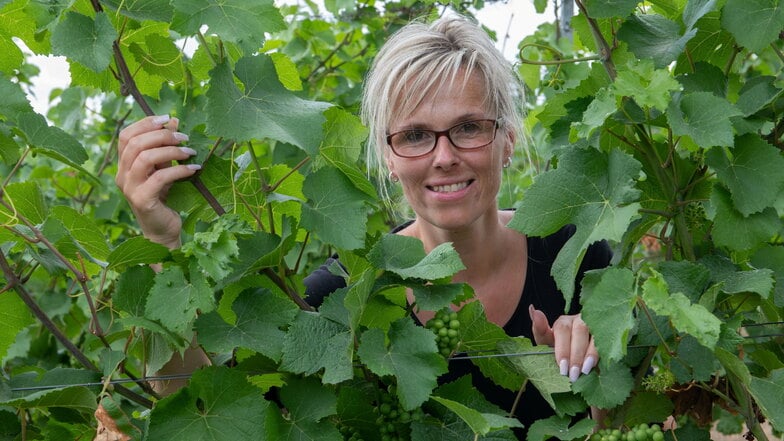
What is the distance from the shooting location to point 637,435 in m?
1.39

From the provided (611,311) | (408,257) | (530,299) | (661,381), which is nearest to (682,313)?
(611,311)

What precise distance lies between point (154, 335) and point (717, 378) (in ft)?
3.08

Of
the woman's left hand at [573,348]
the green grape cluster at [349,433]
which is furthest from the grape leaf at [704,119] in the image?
the green grape cluster at [349,433]

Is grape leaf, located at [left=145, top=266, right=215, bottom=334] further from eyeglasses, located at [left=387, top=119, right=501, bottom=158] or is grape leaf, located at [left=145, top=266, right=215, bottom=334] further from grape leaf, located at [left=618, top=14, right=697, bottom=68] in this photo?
grape leaf, located at [left=618, top=14, right=697, bottom=68]

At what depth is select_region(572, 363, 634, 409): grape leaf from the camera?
1.39m

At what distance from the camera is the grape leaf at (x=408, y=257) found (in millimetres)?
1358

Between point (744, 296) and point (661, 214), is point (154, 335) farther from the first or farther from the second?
point (744, 296)

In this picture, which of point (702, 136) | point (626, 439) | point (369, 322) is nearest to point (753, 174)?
point (702, 136)

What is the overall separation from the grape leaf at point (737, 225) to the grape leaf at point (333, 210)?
556mm

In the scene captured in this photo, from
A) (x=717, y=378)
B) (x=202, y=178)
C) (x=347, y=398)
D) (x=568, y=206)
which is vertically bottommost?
(x=717, y=378)

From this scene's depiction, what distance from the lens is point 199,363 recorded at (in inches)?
66.8

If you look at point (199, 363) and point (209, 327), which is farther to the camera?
point (199, 363)

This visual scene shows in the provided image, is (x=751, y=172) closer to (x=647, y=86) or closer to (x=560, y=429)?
(x=647, y=86)

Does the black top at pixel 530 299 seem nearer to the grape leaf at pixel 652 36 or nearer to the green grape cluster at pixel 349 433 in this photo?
the green grape cluster at pixel 349 433
